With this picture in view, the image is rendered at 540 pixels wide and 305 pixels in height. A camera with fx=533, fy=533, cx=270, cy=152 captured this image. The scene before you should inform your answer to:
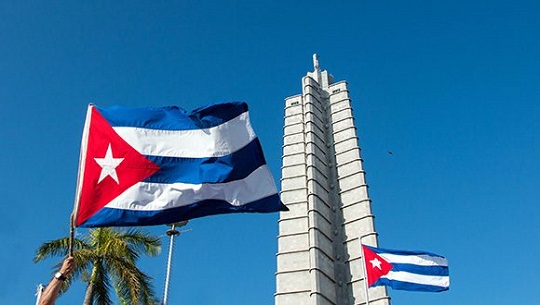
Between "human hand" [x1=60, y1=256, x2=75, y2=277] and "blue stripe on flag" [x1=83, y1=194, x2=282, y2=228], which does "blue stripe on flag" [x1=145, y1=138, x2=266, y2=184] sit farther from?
"human hand" [x1=60, y1=256, x2=75, y2=277]

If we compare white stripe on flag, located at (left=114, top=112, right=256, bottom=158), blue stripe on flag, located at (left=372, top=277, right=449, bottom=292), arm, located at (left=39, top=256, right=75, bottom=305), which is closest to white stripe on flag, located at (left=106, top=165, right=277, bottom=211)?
white stripe on flag, located at (left=114, top=112, right=256, bottom=158)

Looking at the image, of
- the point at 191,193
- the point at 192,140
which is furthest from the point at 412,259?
the point at 191,193

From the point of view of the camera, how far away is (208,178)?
10.6 meters

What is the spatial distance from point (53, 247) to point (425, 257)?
14.2 metres

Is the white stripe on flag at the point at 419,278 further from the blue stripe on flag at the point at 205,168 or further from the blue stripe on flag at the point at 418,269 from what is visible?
the blue stripe on flag at the point at 205,168

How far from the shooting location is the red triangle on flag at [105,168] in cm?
953

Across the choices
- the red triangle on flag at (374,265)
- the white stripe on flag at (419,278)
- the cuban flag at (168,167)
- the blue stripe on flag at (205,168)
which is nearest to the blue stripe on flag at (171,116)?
the cuban flag at (168,167)

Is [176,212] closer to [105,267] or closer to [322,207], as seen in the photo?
[105,267]

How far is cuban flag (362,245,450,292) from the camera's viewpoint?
21156mm

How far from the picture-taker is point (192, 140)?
1105 cm

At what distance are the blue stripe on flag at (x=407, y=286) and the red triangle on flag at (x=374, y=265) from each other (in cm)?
27

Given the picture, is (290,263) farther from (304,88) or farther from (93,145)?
(93,145)

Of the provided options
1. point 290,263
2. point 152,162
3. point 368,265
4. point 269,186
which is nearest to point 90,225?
point 152,162

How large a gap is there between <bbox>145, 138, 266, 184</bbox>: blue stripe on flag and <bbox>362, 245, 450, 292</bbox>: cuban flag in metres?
11.8
